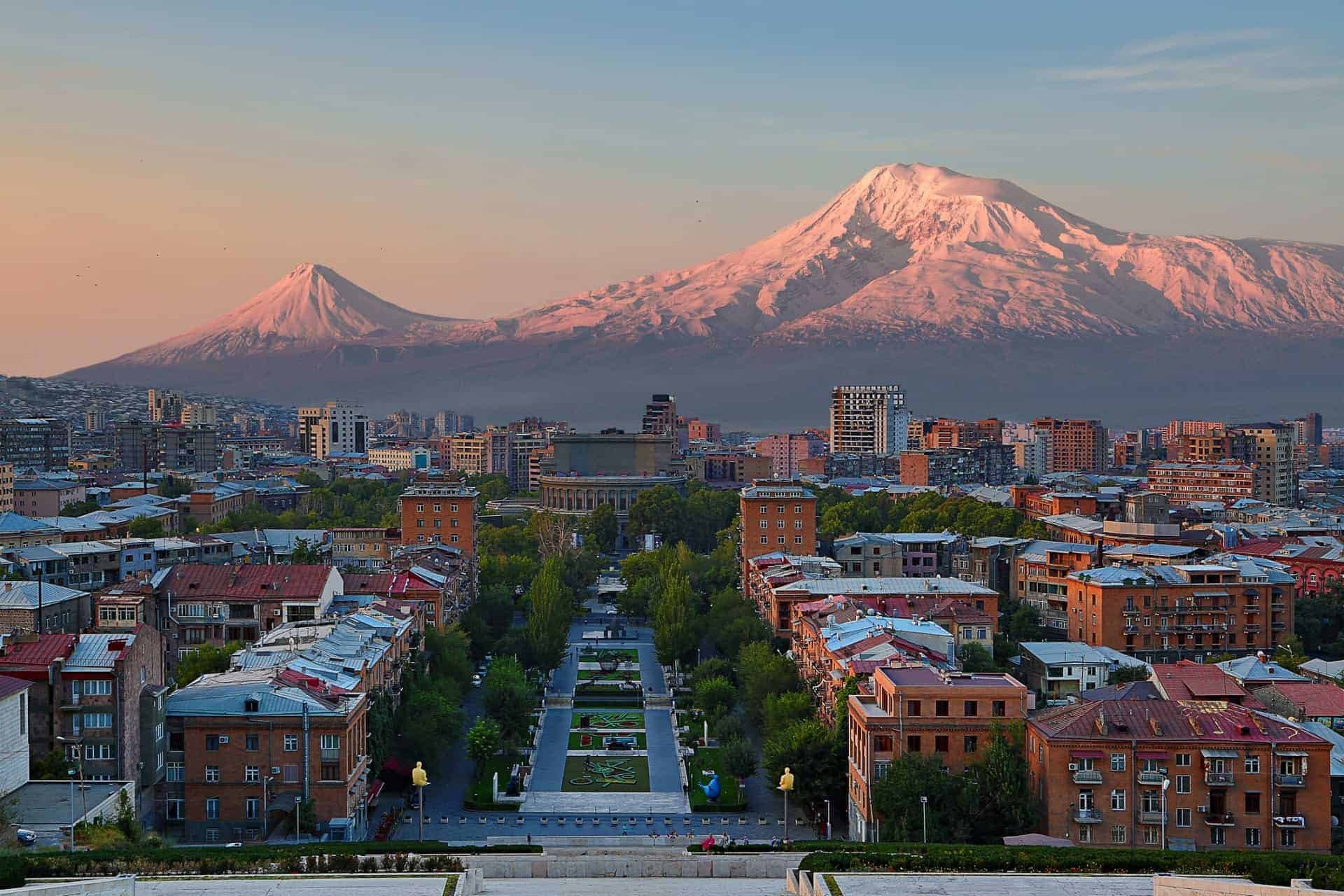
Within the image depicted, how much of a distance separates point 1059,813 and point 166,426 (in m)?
113

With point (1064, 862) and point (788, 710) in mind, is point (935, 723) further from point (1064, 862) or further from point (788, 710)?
point (788, 710)

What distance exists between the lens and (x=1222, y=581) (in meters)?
52.7

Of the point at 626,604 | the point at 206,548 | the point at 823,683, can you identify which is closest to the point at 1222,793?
the point at 823,683

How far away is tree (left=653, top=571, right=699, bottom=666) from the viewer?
2057 inches

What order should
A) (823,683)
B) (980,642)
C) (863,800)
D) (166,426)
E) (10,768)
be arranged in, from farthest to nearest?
(166,426) < (980,642) < (823,683) < (863,800) < (10,768)

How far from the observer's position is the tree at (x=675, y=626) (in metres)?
52.2

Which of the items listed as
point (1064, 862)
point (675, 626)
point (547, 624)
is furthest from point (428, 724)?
point (1064, 862)

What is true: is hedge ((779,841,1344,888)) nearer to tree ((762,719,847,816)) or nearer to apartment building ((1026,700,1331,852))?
apartment building ((1026,700,1331,852))

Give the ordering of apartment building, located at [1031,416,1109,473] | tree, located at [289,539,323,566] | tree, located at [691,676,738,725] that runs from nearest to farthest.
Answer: tree, located at [691,676,738,725] < tree, located at [289,539,323,566] < apartment building, located at [1031,416,1109,473]

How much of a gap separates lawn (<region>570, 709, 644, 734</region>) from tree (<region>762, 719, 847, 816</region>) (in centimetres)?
1087

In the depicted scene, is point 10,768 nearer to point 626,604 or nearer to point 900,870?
point 900,870

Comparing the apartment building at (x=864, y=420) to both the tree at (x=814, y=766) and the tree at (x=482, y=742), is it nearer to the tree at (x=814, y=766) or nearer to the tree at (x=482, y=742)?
the tree at (x=482, y=742)

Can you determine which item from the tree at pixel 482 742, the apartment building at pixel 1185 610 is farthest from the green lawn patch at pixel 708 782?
the apartment building at pixel 1185 610

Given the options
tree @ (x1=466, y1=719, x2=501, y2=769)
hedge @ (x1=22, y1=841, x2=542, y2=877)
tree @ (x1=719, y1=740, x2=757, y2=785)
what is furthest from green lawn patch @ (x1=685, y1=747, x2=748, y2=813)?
hedge @ (x1=22, y1=841, x2=542, y2=877)
